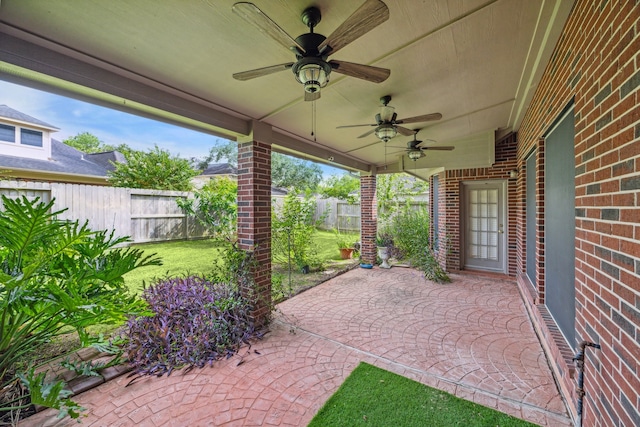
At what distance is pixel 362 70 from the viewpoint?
6.38 ft

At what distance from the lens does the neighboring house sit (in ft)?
26.0

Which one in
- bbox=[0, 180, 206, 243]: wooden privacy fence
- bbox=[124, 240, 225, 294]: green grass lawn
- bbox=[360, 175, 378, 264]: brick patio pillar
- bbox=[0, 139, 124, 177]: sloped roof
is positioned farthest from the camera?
bbox=[0, 139, 124, 177]: sloped roof

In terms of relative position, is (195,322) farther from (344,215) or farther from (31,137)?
(31,137)

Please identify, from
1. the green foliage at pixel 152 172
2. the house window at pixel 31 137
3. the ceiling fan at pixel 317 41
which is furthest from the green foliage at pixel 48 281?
the house window at pixel 31 137

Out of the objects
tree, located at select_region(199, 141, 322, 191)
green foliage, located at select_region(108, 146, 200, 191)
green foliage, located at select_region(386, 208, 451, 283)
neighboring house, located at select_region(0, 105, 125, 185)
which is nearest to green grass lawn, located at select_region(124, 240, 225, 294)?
green foliage, located at select_region(108, 146, 200, 191)

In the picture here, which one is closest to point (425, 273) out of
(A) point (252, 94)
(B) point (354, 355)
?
(B) point (354, 355)

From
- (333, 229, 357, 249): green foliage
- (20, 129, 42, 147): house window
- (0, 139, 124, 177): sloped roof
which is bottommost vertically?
(333, 229, 357, 249): green foliage

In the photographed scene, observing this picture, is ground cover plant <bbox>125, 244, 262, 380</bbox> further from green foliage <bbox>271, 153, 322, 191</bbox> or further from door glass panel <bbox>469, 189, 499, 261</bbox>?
green foliage <bbox>271, 153, 322, 191</bbox>

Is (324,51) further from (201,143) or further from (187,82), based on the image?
(201,143)

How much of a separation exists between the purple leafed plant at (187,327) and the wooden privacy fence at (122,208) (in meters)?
2.19

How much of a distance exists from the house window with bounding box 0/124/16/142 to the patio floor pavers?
10.4 m

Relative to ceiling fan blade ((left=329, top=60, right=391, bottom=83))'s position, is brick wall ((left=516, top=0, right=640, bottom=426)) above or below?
below

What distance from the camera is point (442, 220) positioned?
20.8 feet

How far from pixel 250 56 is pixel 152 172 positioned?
30.3 feet
